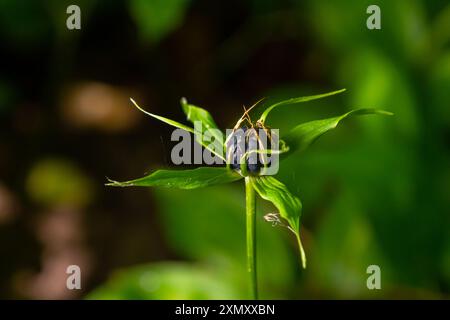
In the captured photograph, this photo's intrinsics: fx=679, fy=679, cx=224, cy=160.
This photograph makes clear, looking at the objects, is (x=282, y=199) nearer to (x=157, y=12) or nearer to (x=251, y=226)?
(x=251, y=226)

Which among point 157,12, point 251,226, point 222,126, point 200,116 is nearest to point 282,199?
point 251,226

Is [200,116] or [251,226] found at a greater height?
[200,116]

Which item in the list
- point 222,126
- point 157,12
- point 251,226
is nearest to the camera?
point 251,226

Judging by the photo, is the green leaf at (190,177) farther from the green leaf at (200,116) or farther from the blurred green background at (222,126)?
the blurred green background at (222,126)

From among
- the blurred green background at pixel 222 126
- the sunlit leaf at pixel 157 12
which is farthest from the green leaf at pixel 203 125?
the sunlit leaf at pixel 157 12

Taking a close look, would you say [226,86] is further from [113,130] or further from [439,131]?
[439,131]

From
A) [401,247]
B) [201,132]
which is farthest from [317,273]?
[201,132]

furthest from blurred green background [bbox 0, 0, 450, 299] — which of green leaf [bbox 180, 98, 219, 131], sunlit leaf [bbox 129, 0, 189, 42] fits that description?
green leaf [bbox 180, 98, 219, 131]
